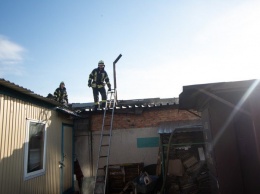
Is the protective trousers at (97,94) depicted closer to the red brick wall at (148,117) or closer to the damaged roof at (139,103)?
the damaged roof at (139,103)

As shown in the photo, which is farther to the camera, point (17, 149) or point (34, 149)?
point (34, 149)

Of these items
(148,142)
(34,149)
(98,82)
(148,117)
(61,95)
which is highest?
(98,82)

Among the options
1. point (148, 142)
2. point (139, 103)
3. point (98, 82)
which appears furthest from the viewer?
point (139, 103)

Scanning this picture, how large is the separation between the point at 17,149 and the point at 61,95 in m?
6.50

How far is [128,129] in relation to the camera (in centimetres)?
1070

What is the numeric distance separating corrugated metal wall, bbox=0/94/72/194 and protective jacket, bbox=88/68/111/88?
3.52 m

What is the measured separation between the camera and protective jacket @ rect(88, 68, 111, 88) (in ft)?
36.8

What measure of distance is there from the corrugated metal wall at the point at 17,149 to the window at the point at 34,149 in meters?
0.17

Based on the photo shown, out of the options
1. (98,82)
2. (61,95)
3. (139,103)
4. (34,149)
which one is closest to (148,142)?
(139,103)

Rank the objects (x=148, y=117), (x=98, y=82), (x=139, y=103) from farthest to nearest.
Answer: (x=139, y=103) < (x=98, y=82) < (x=148, y=117)

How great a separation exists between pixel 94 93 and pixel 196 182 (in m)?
6.13

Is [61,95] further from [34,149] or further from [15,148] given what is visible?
[15,148]

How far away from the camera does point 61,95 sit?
41.1 feet

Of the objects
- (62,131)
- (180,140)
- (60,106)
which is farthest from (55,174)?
(180,140)
